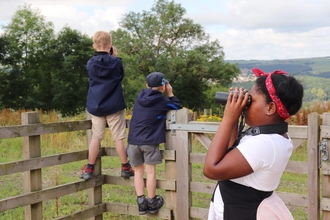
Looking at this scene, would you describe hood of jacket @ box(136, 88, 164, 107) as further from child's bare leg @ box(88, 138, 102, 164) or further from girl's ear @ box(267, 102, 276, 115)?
girl's ear @ box(267, 102, 276, 115)

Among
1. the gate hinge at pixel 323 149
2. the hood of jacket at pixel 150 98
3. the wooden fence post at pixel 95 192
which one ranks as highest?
the hood of jacket at pixel 150 98

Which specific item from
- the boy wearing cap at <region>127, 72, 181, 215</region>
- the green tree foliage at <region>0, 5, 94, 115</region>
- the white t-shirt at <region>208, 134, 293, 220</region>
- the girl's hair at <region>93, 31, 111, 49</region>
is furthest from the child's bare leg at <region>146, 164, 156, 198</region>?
the green tree foliage at <region>0, 5, 94, 115</region>

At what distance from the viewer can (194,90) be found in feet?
137

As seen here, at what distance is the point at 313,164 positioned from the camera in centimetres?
393

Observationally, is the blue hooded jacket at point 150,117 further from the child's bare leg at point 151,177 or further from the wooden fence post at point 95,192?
the wooden fence post at point 95,192

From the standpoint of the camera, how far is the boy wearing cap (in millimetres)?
4488

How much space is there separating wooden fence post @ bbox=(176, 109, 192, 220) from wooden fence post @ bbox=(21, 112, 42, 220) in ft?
4.76

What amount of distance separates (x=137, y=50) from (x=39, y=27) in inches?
428

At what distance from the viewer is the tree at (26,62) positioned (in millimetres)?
32375

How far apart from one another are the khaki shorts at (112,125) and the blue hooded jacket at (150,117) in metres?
0.30

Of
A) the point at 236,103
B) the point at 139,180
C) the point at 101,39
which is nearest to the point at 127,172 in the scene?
the point at 139,180

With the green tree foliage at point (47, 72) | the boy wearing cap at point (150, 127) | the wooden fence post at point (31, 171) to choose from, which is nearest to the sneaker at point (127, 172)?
the boy wearing cap at point (150, 127)

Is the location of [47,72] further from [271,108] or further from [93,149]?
[271,108]

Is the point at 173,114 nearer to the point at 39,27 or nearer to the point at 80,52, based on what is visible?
the point at 80,52
